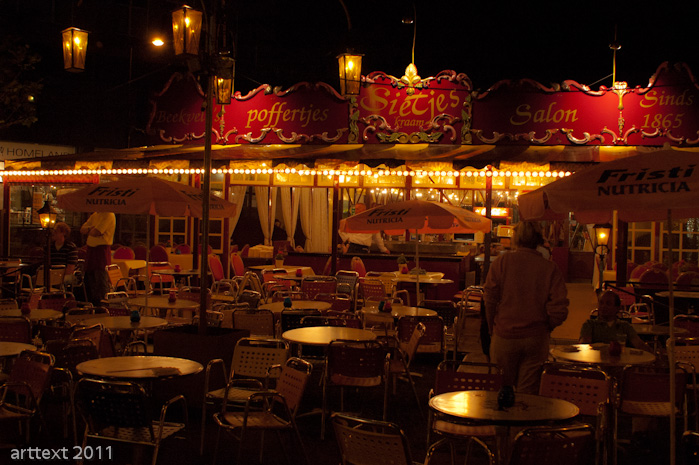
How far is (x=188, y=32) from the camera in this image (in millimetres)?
7582

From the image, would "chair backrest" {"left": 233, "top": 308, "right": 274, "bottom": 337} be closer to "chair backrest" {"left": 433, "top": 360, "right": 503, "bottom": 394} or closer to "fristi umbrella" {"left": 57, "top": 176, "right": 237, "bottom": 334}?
"fristi umbrella" {"left": 57, "top": 176, "right": 237, "bottom": 334}

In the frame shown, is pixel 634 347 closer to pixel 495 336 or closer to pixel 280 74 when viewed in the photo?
pixel 495 336

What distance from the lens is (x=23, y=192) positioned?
19.5 meters

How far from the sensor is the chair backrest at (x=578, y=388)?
4.89 meters

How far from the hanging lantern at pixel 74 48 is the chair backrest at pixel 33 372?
5.29 meters

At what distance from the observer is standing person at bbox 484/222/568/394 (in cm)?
530

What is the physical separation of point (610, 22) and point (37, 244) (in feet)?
57.3

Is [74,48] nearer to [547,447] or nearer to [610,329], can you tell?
[610,329]

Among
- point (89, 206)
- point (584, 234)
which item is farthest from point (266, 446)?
point (584, 234)

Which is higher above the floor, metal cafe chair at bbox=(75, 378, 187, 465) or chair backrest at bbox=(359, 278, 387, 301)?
chair backrest at bbox=(359, 278, 387, 301)

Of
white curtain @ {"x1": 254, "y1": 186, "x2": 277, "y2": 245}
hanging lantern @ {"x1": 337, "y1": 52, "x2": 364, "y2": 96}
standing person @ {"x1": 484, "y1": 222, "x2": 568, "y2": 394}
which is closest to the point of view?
standing person @ {"x1": 484, "y1": 222, "x2": 568, "y2": 394}

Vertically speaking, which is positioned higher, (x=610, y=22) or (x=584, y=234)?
(x=610, y=22)

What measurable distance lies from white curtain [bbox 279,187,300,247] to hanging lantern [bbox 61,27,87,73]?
10.7 meters

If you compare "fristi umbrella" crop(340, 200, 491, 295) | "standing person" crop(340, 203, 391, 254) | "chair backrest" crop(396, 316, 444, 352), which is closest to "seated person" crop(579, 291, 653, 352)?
"chair backrest" crop(396, 316, 444, 352)
